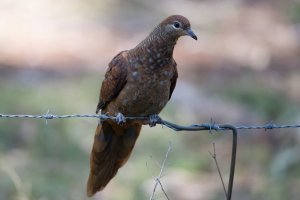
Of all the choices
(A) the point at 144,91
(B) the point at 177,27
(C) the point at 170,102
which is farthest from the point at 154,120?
(C) the point at 170,102

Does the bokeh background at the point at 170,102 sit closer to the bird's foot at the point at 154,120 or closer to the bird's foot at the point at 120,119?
the bird's foot at the point at 120,119

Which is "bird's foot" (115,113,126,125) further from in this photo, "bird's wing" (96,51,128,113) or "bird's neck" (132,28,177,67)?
"bird's neck" (132,28,177,67)

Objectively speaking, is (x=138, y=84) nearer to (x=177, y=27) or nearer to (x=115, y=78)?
(x=115, y=78)

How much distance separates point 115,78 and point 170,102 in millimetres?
4828

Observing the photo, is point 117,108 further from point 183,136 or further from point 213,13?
point 213,13

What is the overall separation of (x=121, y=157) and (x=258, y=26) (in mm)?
9406

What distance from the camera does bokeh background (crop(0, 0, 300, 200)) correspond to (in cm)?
860

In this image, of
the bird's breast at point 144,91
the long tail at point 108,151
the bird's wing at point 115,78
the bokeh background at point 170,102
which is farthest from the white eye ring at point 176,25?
the bokeh background at point 170,102

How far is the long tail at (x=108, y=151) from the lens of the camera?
598 centimetres

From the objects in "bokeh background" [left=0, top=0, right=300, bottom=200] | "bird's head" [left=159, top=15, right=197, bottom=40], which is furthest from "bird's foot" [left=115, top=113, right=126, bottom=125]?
"bokeh background" [left=0, top=0, right=300, bottom=200]

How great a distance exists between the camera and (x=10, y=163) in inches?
338

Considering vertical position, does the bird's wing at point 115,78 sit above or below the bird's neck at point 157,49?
below

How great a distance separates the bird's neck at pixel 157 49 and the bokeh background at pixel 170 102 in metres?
1.50

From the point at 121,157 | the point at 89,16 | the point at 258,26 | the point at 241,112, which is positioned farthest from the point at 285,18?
the point at 121,157
